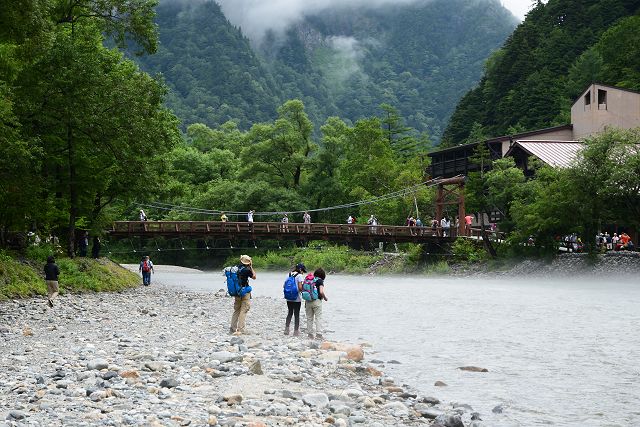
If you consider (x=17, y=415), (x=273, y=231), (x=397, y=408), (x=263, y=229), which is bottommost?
(x=397, y=408)

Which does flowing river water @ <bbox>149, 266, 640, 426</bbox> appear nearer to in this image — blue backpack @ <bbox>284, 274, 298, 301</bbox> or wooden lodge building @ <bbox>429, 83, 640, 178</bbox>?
blue backpack @ <bbox>284, 274, 298, 301</bbox>

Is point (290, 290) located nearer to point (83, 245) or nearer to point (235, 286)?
point (235, 286)

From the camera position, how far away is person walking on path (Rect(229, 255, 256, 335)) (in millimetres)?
12516

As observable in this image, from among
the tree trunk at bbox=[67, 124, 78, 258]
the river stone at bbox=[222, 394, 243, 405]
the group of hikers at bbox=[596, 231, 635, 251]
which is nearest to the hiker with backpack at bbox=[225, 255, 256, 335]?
the river stone at bbox=[222, 394, 243, 405]

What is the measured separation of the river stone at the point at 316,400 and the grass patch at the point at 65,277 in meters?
11.9

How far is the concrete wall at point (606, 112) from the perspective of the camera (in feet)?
168

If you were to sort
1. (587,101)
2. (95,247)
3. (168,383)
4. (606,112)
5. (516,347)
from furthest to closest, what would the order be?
1. (587,101)
2. (606,112)
3. (95,247)
4. (516,347)
5. (168,383)

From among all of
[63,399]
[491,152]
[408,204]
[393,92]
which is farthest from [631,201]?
[393,92]

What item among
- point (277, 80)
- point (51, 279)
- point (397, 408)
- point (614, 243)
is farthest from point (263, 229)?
point (277, 80)

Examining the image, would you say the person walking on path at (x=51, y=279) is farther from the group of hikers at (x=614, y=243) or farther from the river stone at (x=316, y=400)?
the group of hikers at (x=614, y=243)

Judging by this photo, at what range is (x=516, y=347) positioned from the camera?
536 inches

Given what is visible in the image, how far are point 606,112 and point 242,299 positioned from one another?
1845 inches

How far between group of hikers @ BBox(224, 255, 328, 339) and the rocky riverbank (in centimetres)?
50

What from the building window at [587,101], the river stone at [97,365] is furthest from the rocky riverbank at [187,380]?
the building window at [587,101]
